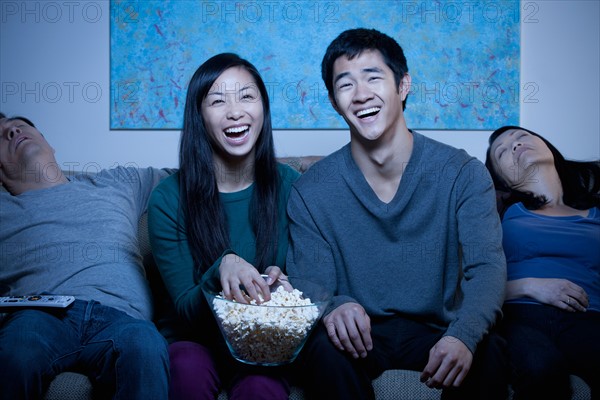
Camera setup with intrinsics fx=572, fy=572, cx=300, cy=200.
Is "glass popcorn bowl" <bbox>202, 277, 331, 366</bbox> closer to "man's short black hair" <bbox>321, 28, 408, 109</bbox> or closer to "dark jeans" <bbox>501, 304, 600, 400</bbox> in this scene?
"dark jeans" <bbox>501, 304, 600, 400</bbox>

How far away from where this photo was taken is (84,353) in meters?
1.41

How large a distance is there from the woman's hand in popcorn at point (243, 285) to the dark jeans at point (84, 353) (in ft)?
0.76

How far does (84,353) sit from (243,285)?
1.49ft

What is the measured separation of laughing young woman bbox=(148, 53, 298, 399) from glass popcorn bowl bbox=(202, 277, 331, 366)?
→ 133 mm

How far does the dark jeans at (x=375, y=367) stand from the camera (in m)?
A: 1.22

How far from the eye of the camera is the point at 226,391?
1.39m

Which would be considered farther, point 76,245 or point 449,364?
point 76,245

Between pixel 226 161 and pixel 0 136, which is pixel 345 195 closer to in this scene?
pixel 226 161

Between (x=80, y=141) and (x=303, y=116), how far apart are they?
1.02 meters

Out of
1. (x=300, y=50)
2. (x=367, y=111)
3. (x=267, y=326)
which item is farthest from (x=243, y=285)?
(x=300, y=50)

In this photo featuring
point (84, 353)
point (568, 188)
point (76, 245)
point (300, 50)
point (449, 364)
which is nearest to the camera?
point (449, 364)

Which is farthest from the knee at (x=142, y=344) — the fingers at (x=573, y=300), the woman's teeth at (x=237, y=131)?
the fingers at (x=573, y=300)

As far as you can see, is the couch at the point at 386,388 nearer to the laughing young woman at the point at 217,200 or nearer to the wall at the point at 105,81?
the laughing young woman at the point at 217,200

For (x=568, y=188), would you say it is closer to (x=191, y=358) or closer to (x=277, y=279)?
(x=277, y=279)
